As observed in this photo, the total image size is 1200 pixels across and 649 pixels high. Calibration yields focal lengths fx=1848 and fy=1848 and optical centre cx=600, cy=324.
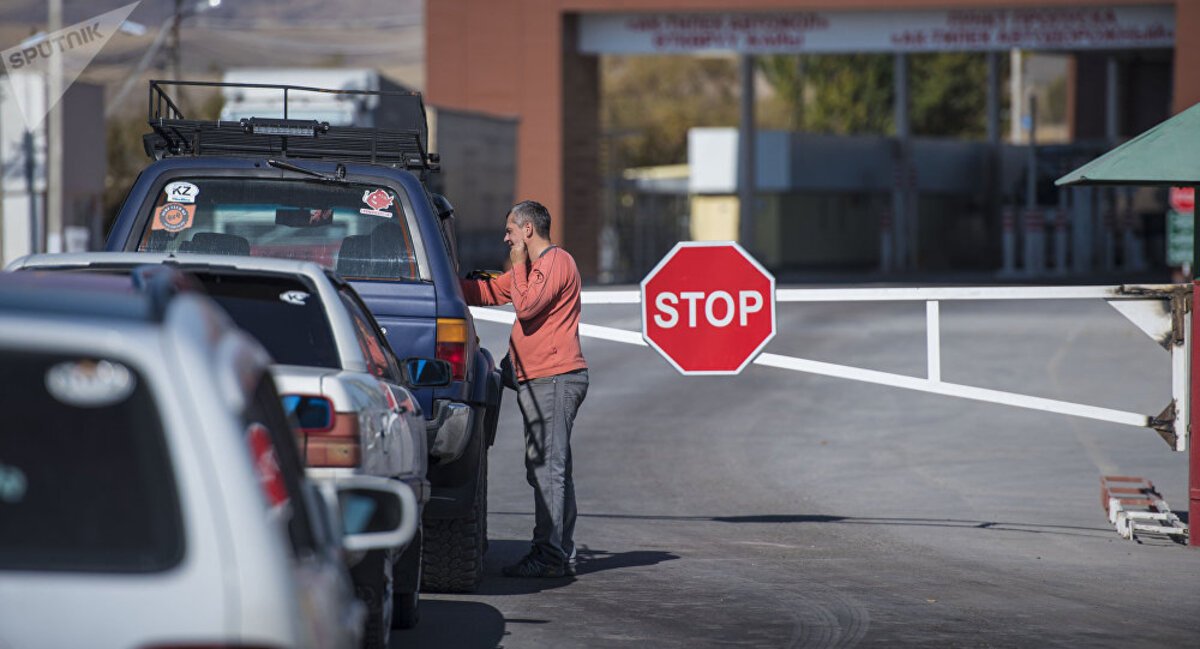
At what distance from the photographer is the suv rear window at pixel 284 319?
6902 mm

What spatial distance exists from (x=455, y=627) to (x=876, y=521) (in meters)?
4.87

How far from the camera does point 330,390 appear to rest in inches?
238

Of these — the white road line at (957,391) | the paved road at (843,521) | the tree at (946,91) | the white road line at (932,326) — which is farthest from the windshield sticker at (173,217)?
the tree at (946,91)

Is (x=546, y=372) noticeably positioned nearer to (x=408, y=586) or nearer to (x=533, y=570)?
(x=533, y=570)

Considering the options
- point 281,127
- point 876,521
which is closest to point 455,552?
point 281,127

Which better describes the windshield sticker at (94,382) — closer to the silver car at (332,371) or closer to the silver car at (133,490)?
the silver car at (133,490)

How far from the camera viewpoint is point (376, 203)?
29.1 feet

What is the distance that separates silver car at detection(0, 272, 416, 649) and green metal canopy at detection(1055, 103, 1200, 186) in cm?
833

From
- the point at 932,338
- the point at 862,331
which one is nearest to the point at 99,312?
the point at 932,338

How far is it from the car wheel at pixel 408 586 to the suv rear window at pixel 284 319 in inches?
34.6

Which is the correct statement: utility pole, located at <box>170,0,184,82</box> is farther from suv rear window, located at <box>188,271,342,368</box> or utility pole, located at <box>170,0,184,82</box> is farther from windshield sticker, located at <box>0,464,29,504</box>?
windshield sticker, located at <box>0,464,29,504</box>

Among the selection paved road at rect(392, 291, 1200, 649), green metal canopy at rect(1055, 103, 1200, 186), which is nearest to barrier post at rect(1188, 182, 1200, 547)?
paved road at rect(392, 291, 1200, 649)

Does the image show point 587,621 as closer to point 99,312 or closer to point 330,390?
point 330,390
